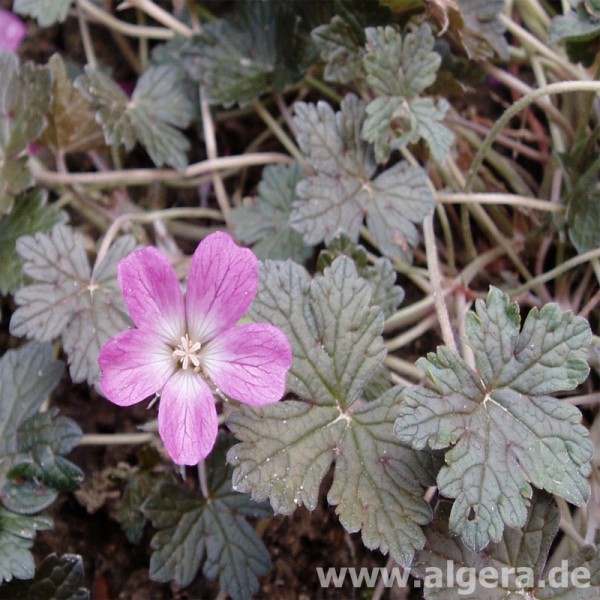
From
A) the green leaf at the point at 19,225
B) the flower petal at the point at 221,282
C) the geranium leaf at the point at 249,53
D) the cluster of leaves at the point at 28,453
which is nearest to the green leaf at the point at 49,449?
the cluster of leaves at the point at 28,453

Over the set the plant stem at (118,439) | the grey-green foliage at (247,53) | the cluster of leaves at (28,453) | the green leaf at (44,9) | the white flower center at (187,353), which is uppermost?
the green leaf at (44,9)

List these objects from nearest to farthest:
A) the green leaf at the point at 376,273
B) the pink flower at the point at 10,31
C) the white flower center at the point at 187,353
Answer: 1. the white flower center at the point at 187,353
2. the green leaf at the point at 376,273
3. the pink flower at the point at 10,31

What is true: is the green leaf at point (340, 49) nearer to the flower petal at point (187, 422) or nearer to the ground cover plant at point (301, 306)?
the ground cover plant at point (301, 306)

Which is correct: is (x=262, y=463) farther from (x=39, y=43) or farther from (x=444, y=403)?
(x=39, y=43)

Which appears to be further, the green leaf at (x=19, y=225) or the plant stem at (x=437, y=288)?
the green leaf at (x=19, y=225)

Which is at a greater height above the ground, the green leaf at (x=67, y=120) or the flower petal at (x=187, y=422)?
the green leaf at (x=67, y=120)

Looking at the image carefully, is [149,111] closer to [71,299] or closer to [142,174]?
[142,174]

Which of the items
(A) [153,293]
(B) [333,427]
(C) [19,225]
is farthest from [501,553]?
(C) [19,225]

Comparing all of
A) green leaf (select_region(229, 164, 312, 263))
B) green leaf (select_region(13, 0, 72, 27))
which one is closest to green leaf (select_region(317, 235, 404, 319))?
green leaf (select_region(229, 164, 312, 263))
